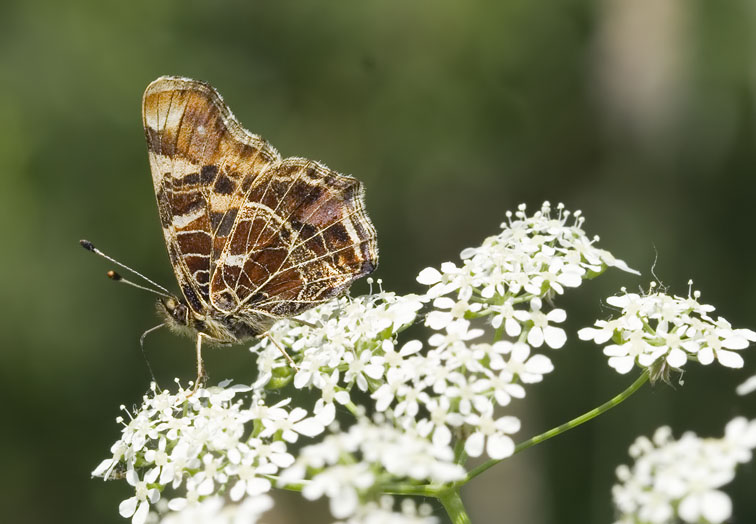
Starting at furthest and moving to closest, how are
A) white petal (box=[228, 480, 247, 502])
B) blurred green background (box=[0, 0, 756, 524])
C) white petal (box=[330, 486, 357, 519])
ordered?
blurred green background (box=[0, 0, 756, 524])
white petal (box=[228, 480, 247, 502])
white petal (box=[330, 486, 357, 519])

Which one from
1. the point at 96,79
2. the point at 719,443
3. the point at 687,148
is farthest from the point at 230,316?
the point at 687,148

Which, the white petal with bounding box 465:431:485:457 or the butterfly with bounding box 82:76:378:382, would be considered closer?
the white petal with bounding box 465:431:485:457

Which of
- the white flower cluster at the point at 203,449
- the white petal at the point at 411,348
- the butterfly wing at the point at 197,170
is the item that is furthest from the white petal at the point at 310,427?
the butterfly wing at the point at 197,170

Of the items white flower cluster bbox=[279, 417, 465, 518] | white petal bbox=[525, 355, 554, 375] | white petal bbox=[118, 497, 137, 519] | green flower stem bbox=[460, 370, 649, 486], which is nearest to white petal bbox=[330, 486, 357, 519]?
white flower cluster bbox=[279, 417, 465, 518]

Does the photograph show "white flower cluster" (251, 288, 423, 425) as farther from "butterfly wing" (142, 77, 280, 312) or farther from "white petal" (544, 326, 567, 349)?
"butterfly wing" (142, 77, 280, 312)

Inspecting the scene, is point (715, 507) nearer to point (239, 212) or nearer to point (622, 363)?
point (622, 363)

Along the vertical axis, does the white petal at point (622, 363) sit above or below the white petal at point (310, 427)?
above

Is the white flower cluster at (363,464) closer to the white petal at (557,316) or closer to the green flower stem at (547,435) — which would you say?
the green flower stem at (547,435)
